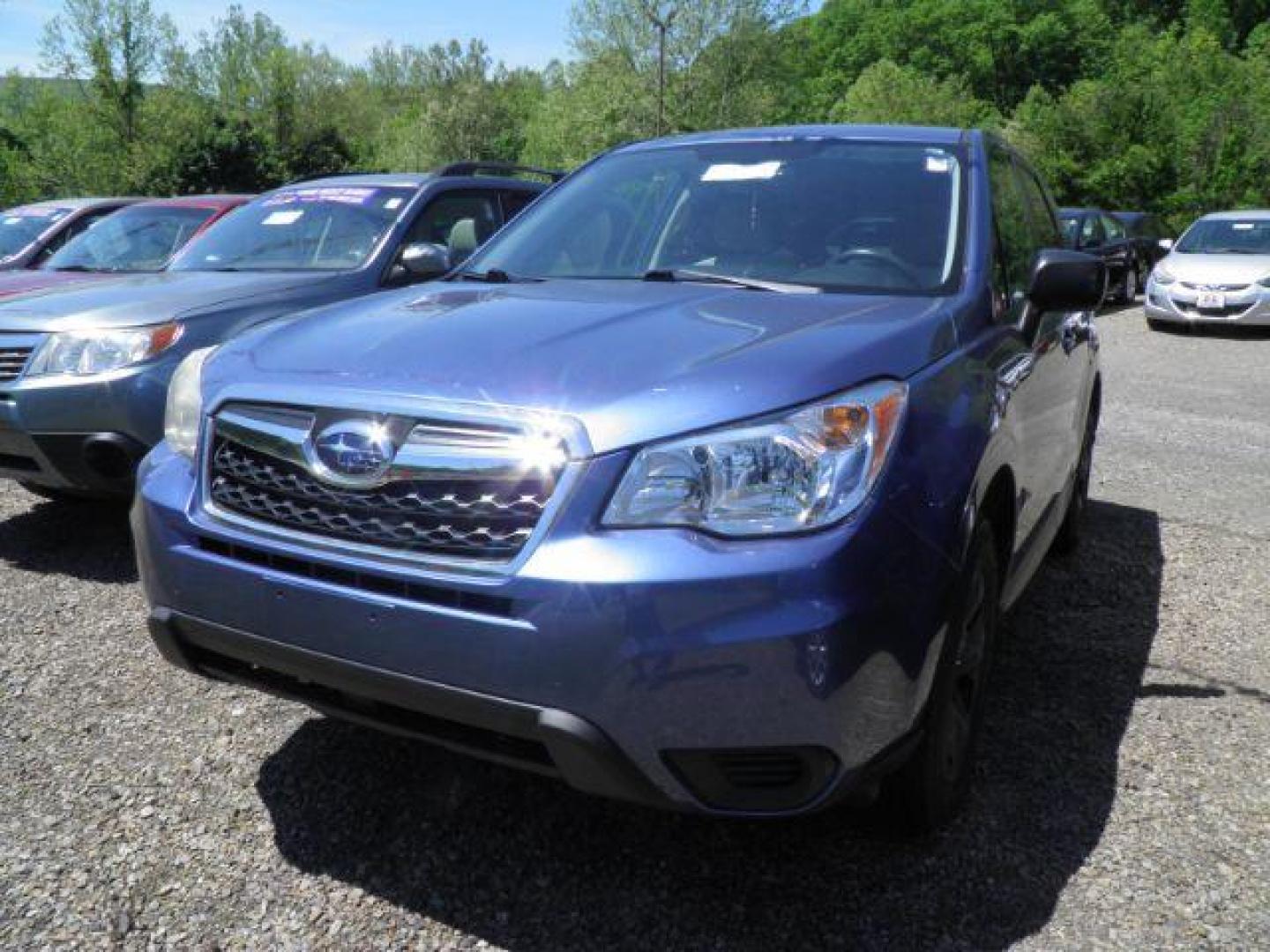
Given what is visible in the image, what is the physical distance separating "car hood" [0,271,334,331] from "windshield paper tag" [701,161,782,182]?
7.70ft

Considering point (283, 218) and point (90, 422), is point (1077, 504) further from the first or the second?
point (283, 218)

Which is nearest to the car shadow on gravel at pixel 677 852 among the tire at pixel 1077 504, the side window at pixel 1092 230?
the tire at pixel 1077 504

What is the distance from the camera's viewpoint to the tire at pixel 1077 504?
473 centimetres

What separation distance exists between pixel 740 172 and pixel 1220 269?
39.4 ft

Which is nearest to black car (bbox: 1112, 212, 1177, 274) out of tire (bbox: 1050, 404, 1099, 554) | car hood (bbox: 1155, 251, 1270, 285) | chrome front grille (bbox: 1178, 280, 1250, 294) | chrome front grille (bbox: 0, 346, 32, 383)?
car hood (bbox: 1155, 251, 1270, 285)

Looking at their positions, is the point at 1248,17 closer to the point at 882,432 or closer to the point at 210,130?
the point at 210,130

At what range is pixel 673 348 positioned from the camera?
2309 millimetres

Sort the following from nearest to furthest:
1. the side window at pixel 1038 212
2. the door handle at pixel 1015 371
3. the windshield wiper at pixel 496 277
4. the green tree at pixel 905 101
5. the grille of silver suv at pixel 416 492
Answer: the grille of silver suv at pixel 416 492 < the door handle at pixel 1015 371 < the windshield wiper at pixel 496 277 < the side window at pixel 1038 212 < the green tree at pixel 905 101

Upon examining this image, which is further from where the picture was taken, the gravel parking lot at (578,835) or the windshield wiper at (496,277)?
the windshield wiper at (496,277)

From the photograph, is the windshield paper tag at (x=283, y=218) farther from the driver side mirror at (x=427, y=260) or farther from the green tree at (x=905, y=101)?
the green tree at (x=905, y=101)

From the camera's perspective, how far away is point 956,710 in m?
2.66

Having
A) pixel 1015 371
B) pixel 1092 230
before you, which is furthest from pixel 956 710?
pixel 1092 230

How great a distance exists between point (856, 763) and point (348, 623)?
100cm

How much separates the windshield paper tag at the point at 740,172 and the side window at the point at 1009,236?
2.14 feet
